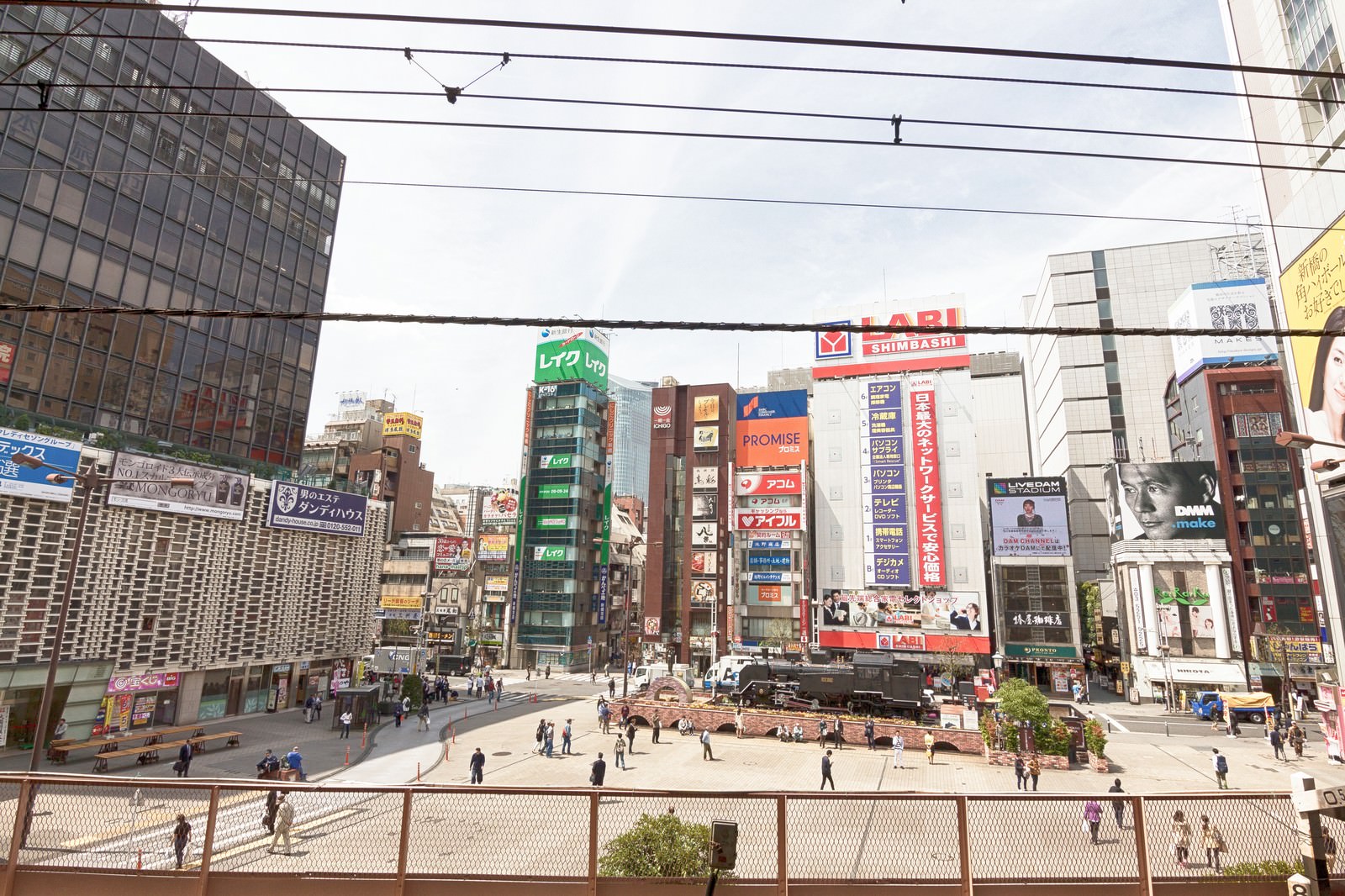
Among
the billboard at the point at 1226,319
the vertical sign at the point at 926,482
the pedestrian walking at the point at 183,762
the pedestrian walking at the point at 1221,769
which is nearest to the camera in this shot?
the pedestrian walking at the point at 183,762

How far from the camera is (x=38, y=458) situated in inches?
1036

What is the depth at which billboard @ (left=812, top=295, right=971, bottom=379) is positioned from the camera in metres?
67.8

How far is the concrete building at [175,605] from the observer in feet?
86.7

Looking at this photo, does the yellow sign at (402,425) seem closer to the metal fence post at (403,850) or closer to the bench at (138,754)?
the bench at (138,754)

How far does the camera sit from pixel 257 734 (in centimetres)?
3180

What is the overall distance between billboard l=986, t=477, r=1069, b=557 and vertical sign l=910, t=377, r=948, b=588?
504 centimetres

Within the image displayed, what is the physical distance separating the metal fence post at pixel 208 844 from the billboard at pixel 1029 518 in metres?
61.3

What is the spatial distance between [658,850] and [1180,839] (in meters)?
6.40

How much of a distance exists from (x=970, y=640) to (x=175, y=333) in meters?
62.5

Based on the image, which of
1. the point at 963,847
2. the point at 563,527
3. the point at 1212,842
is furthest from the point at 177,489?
the point at 563,527

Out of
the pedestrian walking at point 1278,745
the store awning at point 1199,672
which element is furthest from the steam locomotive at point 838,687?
the store awning at point 1199,672

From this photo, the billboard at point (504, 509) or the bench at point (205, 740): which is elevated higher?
the billboard at point (504, 509)

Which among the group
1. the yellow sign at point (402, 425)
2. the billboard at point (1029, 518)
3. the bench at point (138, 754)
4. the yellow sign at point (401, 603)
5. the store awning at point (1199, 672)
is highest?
the yellow sign at point (402, 425)

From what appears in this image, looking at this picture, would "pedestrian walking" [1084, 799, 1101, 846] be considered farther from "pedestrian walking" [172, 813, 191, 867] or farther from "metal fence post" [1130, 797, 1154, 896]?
"pedestrian walking" [172, 813, 191, 867]
